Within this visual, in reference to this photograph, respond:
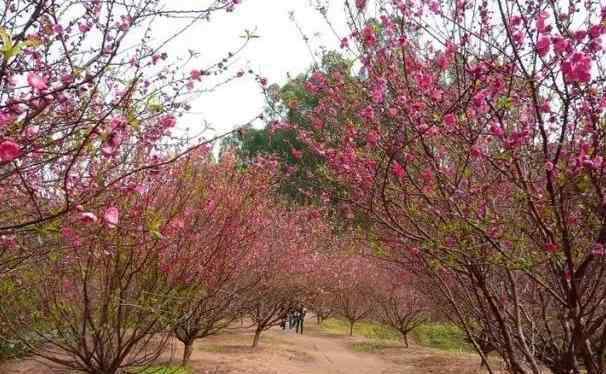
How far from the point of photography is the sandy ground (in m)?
13.3

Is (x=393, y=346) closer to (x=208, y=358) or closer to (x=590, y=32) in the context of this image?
(x=208, y=358)

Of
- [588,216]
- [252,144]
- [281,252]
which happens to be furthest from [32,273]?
[252,144]

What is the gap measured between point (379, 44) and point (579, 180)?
183 cm

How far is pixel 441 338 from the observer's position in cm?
2573

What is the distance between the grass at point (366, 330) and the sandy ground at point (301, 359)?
373 cm

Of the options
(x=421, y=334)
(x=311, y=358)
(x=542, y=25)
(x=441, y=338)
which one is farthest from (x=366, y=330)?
(x=542, y=25)

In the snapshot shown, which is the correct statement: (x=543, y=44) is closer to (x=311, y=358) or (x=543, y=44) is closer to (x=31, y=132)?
(x=31, y=132)

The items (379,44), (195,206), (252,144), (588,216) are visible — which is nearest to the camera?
(588,216)

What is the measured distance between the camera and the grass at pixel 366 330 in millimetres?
25683

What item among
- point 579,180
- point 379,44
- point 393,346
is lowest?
point 393,346

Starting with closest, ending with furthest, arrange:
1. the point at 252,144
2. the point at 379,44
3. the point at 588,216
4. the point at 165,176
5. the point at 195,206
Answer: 1. the point at 588,216
2. the point at 379,44
3. the point at 165,176
4. the point at 195,206
5. the point at 252,144

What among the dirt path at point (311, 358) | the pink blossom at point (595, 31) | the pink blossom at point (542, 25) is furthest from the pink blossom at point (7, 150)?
the dirt path at point (311, 358)

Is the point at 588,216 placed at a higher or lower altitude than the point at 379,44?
lower

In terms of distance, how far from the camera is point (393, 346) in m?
21.5
